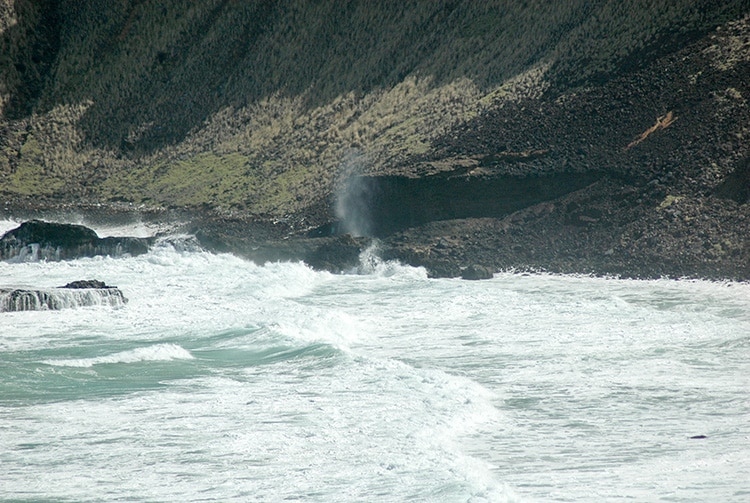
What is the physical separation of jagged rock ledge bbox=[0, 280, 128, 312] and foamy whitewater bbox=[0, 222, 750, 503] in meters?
0.48

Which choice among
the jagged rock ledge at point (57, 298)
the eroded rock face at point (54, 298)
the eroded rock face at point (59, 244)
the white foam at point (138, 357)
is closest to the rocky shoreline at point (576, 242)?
the eroded rock face at point (59, 244)

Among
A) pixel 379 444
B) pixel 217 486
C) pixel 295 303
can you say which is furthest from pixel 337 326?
pixel 217 486

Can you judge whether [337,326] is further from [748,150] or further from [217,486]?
[748,150]

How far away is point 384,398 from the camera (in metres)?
17.1

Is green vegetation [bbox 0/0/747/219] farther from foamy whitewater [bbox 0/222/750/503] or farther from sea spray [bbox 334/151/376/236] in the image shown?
foamy whitewater [bbox 0/222/750/503]

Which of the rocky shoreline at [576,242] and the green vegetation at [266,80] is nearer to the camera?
the rocky shoreline at [576,242]

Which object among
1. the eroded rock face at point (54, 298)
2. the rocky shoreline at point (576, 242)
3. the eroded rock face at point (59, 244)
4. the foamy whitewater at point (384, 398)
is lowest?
the foamy whitewater at point (384, 398)

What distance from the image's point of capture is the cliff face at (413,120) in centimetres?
3544

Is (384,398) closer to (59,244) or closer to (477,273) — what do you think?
(477,273)

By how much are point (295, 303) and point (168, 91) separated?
114 feet

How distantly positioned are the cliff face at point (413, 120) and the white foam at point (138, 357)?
1523 cm

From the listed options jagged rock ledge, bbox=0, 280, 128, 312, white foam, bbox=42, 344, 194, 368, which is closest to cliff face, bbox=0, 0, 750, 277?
jagged rock ledge, bbox=0, 280, 128, 312

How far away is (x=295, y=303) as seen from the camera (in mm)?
28344

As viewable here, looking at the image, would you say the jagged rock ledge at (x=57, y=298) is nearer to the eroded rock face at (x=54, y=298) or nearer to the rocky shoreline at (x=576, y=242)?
the eroded rock face at (x=54, y=298)
